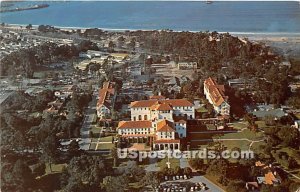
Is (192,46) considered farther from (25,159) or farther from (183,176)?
(25,159)

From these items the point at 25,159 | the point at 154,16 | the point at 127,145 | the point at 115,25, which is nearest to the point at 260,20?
the point at 154,16

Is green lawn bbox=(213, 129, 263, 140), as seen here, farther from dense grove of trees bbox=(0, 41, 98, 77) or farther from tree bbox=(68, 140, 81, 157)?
dense grove of trees bbox=(0, 41, 98, 77)

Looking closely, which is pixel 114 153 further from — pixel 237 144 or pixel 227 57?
pixel 227 57

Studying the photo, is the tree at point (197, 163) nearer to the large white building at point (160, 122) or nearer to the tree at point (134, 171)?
the large white building at point (160, 122)

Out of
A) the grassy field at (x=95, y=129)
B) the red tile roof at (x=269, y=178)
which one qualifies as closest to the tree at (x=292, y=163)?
the red tile roof at (x=269, y=178)

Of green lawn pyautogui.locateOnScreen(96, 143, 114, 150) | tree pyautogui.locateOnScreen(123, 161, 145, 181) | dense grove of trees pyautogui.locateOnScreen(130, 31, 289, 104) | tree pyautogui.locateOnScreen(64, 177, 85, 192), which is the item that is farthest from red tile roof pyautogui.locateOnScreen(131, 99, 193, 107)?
tree pyautogui.locateOnScreen(64, 177, 85, 192)

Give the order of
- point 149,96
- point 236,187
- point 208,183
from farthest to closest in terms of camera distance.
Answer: point 149,96, point 208,183, point 236,187

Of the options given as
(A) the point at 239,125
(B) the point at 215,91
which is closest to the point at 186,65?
(B) the point at 215,91

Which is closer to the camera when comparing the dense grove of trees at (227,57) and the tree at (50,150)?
the tree at (50,150)
